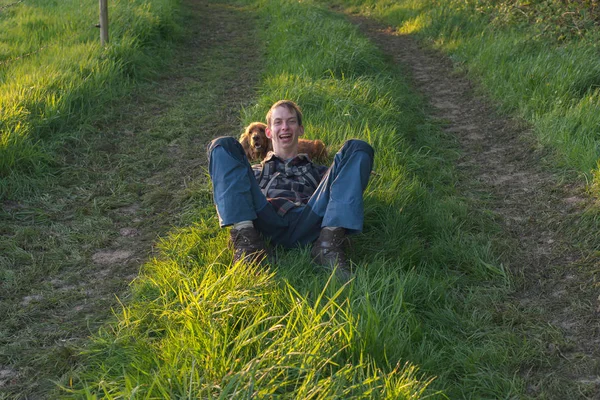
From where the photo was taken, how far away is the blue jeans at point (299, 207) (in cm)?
375

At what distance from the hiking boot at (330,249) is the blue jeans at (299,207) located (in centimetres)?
6

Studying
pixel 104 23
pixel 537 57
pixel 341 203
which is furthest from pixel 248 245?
pixel 104 23

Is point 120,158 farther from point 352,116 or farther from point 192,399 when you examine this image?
point 192,399

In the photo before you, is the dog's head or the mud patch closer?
the mud patch

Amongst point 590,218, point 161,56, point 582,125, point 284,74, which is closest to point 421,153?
point 582,125

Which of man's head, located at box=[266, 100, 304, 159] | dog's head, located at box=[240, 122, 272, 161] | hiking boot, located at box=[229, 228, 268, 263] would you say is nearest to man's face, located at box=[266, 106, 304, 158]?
man's head, located at box=[266, 100, 304, 159]

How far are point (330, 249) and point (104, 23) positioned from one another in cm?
569

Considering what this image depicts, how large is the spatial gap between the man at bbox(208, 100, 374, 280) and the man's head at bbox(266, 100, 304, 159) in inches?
10.4

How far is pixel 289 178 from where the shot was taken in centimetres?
429

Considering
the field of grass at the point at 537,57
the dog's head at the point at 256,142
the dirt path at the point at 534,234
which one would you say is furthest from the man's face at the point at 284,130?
the field of grass at the point at 537,57

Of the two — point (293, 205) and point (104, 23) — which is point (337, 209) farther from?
point (104, 23)

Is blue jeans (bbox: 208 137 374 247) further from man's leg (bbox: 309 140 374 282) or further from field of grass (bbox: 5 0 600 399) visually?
field of grass (bbox: 5 0 600 399)

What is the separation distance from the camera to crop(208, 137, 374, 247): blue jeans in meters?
3.75

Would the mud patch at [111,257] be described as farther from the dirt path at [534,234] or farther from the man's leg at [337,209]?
the dirt path at [534,234]
